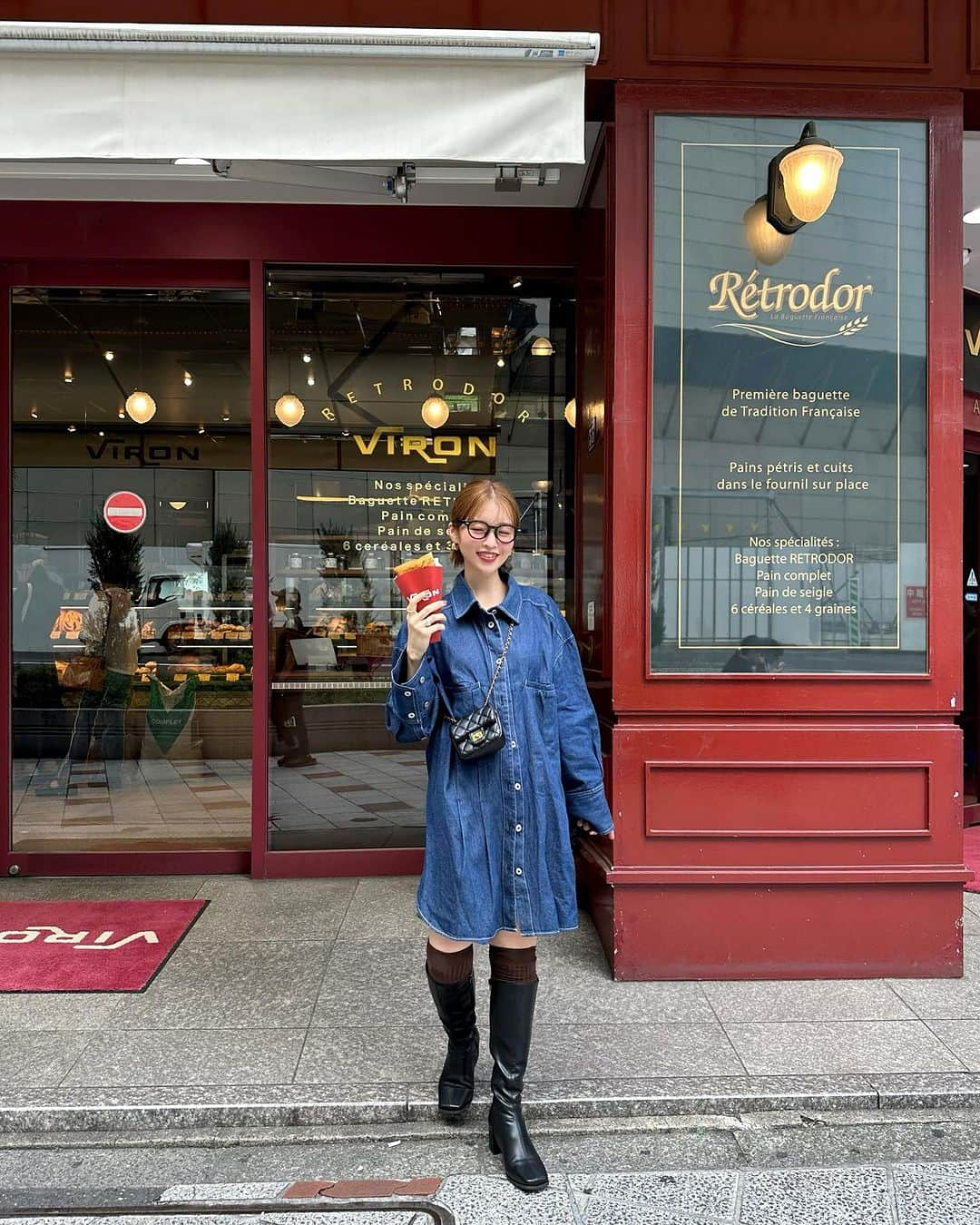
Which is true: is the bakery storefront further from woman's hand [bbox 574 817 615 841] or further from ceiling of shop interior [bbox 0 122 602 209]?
woman's hand [bbox 574 817 615 841]

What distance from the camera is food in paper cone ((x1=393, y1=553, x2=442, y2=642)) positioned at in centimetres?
261

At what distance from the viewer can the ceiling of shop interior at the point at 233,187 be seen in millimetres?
4699

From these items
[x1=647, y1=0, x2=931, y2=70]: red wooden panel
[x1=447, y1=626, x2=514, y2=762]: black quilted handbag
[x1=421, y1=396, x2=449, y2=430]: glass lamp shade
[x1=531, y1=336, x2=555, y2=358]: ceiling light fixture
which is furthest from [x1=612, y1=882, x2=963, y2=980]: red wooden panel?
[x1=647, y1=0, x2=931, y2=70]: red wooden panel

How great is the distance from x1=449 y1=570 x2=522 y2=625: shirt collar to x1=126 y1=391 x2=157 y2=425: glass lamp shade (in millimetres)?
4399

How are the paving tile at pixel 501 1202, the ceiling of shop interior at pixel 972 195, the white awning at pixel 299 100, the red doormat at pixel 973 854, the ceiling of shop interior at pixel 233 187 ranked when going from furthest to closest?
the red doormat at pixel 973 854
the ceiling of shop interior at pixel 972 195
the ceiling of shop interior at pixel 233 187
the white awning at pixel 299 100
the paving tile at pixel 501 1202

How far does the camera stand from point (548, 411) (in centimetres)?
570

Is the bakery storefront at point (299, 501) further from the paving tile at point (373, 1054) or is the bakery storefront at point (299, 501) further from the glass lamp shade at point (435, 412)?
the paving tile at point (373, 1054)

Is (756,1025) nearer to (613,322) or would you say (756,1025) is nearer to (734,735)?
(734,735)

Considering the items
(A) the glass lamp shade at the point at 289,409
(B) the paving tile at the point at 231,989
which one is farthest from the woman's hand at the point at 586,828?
(A) the glass lamp shade at the point at 289,409

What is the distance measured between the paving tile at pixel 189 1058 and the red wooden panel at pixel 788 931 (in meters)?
1.54

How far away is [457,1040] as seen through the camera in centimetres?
293

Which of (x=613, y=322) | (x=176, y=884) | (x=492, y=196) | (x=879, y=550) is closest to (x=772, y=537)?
(x=879, y=550)

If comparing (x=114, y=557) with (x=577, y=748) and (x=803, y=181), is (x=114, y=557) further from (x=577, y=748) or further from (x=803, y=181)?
(x=803, y=181)

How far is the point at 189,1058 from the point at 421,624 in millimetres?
1976
